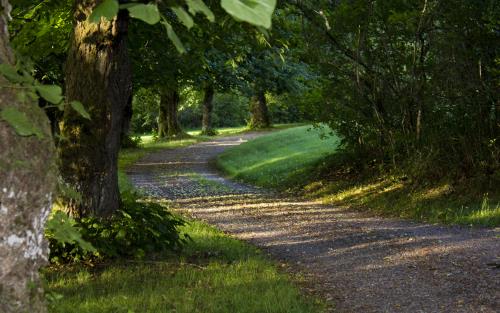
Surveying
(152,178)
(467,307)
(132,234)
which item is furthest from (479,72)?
(152,178)

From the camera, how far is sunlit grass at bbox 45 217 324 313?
592 cm

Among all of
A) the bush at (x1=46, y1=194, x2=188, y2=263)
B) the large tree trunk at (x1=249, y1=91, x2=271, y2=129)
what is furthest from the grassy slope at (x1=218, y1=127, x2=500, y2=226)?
the large tree trunk at (x1=249, y1=91, x2=271, y2=129)

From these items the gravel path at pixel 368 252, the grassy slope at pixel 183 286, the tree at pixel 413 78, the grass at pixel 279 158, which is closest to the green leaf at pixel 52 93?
the grassy slope at pixel 183 286

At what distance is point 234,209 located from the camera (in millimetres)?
14508

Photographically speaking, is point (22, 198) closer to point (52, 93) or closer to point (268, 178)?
point (52, 93)

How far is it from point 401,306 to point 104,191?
398cm

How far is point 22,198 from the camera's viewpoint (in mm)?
2037

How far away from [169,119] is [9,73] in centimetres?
4315

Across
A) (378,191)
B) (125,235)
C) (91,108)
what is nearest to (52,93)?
(91,108)

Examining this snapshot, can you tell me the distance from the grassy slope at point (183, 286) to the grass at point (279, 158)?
9.80 meters

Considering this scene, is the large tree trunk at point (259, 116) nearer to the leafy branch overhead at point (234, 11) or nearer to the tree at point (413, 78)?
the tree at point (413, 78)

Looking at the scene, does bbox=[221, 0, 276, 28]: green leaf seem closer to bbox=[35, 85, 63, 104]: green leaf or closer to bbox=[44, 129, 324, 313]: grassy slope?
bbox=[35, 85, 63, 104]: green leaf

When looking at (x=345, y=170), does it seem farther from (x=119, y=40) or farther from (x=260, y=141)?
(x=260, y=141)

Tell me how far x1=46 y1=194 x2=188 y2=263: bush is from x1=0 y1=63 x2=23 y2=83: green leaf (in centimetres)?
542
